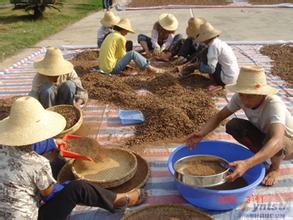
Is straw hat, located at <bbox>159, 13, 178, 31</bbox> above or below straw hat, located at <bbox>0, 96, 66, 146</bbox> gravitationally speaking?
below

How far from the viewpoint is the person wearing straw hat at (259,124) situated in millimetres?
2436

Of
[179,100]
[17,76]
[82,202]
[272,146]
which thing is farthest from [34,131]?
[17,76]

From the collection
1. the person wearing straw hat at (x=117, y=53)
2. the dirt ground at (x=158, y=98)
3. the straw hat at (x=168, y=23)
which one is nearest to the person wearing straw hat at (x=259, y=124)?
the dirt ground at (x=158, y=98)

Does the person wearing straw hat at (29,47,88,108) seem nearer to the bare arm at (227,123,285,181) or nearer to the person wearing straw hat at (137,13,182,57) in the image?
the bare arm at (227,123,285,181)

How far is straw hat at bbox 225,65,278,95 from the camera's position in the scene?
257 centimetres

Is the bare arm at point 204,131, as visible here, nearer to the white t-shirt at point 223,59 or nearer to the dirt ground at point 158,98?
the dirt ground at point 158,98

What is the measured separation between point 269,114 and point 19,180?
162 centimetres

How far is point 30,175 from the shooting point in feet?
6.68

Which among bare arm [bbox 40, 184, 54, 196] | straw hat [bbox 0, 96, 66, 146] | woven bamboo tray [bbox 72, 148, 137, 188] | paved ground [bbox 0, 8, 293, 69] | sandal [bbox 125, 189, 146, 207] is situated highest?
straw hat [bbox 0, 96, 66, 146]

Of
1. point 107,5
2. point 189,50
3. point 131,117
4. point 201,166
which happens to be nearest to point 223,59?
point 189,50

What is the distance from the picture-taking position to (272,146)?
242 cm

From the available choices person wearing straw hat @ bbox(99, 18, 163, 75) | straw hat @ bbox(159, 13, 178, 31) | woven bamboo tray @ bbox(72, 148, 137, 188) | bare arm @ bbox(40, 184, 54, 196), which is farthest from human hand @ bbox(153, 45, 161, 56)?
bare arm @ bbox(40, 184, 54, 196)

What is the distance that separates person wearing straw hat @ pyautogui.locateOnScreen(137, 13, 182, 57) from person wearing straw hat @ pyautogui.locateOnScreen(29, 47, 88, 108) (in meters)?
2.41

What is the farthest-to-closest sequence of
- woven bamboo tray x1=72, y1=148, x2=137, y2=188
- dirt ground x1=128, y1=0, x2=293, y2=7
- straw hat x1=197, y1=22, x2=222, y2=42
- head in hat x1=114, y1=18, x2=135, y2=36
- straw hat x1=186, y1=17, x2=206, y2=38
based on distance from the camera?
dirt ground x1=128, y1=0, x2=293, y2=7 → straw hat x1=186, y1=17, x2=206, y2=38 → head in hat x1=114, y1=18, x2=135, y2=36 → straw hat x1=197, y1=22, x2=222, y2=42 → woven bamboo tray x1=72, y1=148, x2=137, y2=188
